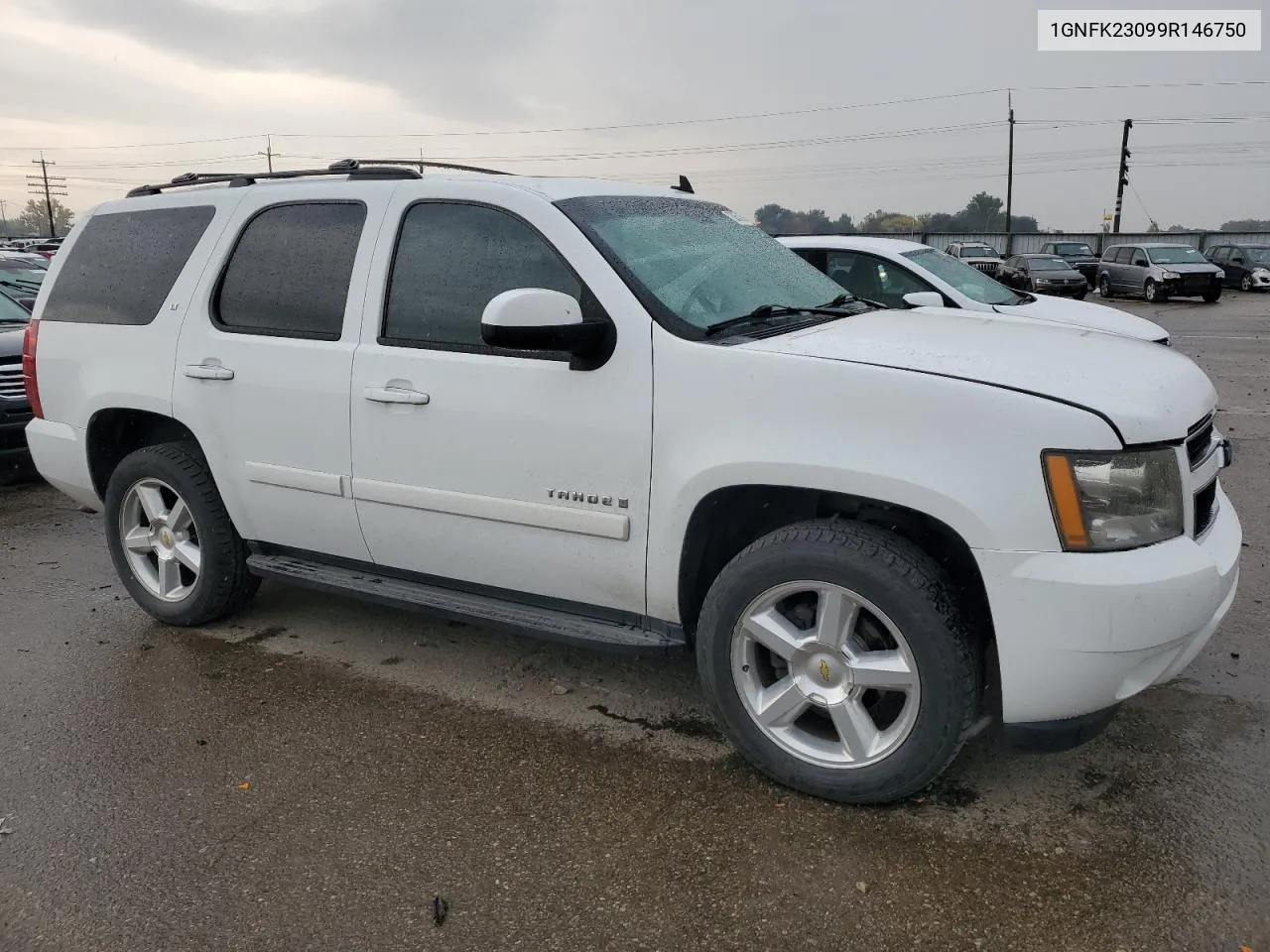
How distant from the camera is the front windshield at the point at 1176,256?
26836 millimetres

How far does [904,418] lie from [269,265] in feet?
8.57

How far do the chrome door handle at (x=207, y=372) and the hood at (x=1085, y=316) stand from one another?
584 cm

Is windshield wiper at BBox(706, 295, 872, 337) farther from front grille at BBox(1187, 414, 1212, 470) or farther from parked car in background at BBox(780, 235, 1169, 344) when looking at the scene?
parked car in background at BBox(780, 235, 1169, 344)

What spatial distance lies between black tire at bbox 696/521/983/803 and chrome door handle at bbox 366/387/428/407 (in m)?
1.22

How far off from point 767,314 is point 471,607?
145 centimetres

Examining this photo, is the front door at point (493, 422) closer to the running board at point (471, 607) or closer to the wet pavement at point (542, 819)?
the running board at point (471, 607)

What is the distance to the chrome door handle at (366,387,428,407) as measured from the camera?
11.5 feet

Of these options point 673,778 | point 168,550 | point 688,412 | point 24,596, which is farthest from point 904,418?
point 24,596

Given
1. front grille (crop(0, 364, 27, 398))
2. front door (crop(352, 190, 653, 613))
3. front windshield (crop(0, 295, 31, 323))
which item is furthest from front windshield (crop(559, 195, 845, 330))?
front windshield (crop(0, 295, 31, 323))

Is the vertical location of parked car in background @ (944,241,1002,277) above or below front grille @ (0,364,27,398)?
above

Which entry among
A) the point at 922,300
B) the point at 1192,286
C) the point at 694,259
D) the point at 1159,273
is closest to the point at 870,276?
the point at 922,300

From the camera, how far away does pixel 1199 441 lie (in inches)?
116

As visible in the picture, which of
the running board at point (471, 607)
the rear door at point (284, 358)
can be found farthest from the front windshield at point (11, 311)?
the running board at point (471, 607)

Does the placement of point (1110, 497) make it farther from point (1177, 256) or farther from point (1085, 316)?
point (1177, 256)
